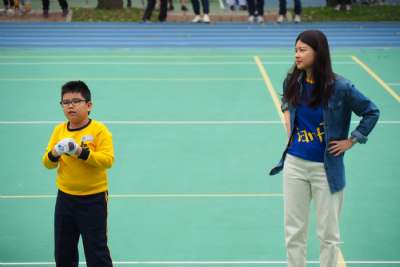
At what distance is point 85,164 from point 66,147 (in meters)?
0.44

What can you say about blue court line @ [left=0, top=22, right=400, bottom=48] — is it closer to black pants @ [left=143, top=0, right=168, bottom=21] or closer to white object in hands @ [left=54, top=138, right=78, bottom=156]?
black pants @ [left=143, top=0, right=168, bottom=21]

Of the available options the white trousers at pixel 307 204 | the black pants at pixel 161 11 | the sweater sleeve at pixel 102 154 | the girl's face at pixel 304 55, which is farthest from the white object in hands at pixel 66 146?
the black pants at pixel 161 11

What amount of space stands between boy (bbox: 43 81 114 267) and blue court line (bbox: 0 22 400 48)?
14.7 meters

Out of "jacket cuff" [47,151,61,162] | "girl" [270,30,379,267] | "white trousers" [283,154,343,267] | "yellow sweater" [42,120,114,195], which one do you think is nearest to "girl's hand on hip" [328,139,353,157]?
"girl" [270,30,379,267]

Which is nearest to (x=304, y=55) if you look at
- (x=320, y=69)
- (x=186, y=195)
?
(x=320, y=69)

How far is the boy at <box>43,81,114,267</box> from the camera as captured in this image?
19.8ft

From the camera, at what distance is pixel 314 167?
6109 millimetres

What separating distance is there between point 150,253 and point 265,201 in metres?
1.92

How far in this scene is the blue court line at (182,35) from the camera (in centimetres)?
2108

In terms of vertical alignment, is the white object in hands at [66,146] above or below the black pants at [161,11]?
above

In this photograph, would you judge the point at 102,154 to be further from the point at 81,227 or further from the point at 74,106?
the point at 81,227

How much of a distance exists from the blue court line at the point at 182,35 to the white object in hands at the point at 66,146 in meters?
15.2

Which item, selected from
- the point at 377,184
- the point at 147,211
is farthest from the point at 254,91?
the point at 147,211

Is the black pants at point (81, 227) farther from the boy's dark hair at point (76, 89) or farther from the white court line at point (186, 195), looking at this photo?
the white court line at point (186, 195)
